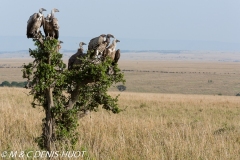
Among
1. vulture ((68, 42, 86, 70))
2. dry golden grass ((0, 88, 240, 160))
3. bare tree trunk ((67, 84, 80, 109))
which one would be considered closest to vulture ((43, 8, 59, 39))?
vulture ((68, 42, 86, 70))

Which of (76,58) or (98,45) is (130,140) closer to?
(76,58)

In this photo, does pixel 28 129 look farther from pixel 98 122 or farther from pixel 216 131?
pixel 216 131

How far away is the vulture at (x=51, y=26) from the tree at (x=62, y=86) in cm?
14

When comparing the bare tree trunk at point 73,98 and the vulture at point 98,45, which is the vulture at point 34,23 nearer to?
the vulture at point 98,45

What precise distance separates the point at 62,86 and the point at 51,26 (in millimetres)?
1171

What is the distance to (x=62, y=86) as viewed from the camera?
25.2 ft

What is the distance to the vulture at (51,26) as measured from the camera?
7.06 m

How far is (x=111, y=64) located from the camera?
7.46 meters

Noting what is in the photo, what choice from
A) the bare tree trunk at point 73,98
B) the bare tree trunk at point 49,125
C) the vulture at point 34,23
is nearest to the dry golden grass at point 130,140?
the bare tree trunk at point 49,125

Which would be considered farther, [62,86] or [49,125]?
[62,86]

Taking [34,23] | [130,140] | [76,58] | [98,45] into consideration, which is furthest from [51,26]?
[130,140]

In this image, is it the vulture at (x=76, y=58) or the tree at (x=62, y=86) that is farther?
the vulture at (x=76, y=58)

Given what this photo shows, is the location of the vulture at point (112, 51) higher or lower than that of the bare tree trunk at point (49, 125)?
higher

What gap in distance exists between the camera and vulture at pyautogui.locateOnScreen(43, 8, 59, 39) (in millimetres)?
7059
